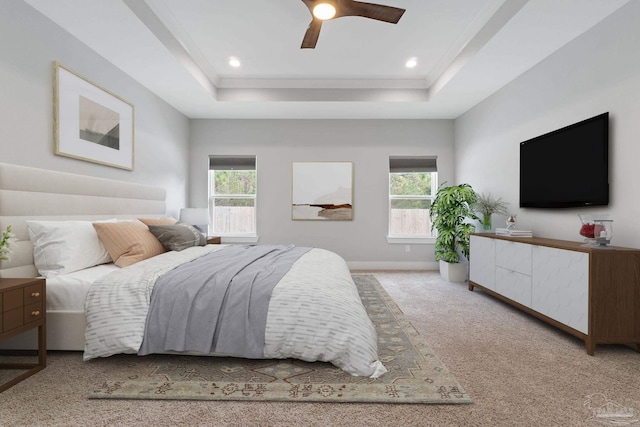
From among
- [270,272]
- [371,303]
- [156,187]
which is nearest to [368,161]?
[371,303]

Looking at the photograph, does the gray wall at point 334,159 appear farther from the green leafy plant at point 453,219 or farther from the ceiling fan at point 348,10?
the ceiling fan at point 348,10

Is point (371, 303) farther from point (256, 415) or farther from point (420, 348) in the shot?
point (256, 415)

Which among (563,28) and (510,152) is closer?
(563,28)

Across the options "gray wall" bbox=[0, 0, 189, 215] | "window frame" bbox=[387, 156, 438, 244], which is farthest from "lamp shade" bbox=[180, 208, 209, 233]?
"window frame" bbox=[387, 156, 438, 244]

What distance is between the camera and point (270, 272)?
2.28 m

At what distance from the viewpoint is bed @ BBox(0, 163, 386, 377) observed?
190 cm

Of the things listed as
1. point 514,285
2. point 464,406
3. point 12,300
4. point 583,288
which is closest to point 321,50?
point 514,285

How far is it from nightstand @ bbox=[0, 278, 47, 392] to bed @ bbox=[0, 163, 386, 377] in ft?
0.51

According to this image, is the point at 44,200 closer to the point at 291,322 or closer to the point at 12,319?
the point at 12,319

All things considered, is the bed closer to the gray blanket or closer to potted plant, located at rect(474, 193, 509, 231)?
the gray blanket

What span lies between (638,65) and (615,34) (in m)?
0.38

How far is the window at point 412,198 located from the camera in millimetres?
5504

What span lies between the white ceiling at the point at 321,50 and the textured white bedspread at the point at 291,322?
2.23 metres

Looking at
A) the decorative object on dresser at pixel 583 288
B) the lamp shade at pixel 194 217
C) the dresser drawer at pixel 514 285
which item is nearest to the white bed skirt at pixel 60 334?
the lamp shade at pixel 194 217
